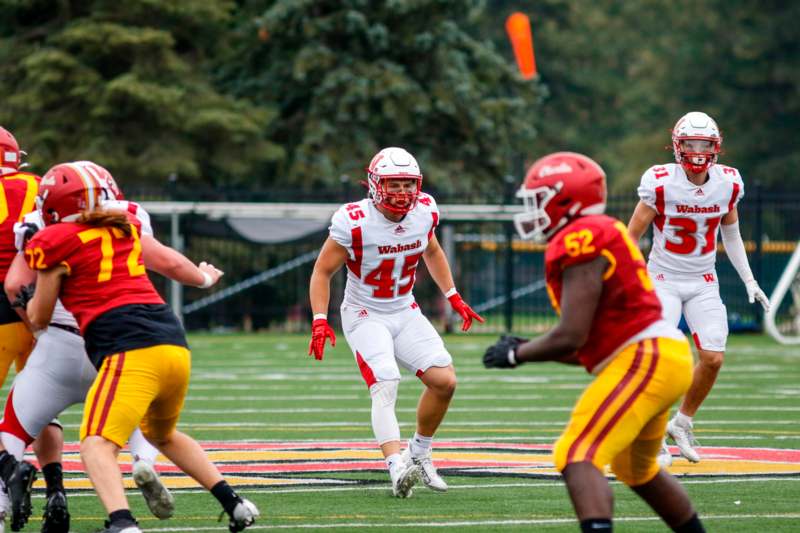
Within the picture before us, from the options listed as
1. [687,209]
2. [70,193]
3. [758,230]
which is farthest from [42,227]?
[758,230]

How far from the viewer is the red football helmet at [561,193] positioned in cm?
557

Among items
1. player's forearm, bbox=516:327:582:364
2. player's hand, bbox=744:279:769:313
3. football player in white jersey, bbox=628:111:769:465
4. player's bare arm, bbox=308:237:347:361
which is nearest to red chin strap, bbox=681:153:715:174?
football player in white jersey, bbox=628:111:769:465

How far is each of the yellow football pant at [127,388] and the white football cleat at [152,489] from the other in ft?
0.97

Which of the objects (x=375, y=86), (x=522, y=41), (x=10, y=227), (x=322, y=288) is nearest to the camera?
(x=10, y=227)

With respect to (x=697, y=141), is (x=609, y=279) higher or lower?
higher

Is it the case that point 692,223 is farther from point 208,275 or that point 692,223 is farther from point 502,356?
point 502,356

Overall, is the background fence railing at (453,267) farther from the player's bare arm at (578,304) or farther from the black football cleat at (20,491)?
the player's bare arm at (578,304)

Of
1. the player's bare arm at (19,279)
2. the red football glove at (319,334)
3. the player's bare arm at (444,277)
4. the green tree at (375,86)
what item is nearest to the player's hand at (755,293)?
the player's bare arm at (444,277)

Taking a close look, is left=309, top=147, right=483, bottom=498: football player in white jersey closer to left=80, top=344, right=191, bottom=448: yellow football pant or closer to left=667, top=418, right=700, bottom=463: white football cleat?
left=667, top=418, right=700, bottom=463: white football cleat

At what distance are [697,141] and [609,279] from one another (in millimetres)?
4156

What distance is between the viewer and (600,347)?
5.51m

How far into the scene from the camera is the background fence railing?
73.2ft

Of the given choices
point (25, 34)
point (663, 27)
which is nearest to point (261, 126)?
point (25, 34)

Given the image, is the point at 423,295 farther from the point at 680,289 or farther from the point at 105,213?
the point at 105,213
